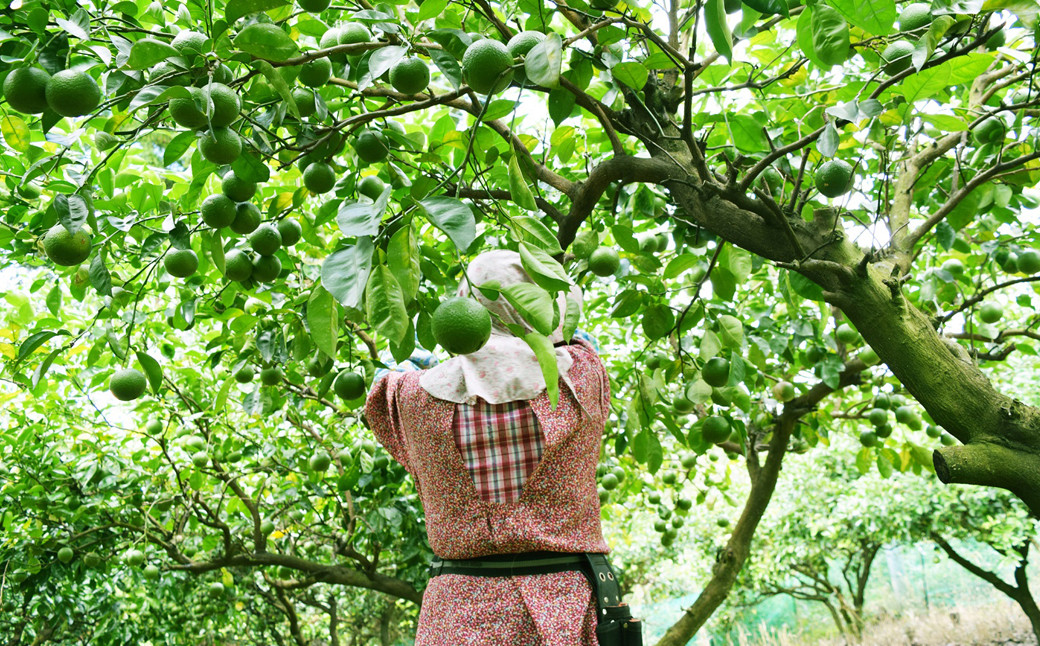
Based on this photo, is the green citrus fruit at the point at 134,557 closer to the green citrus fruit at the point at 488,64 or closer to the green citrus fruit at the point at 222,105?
the green citrus fruit at the point at 222,105

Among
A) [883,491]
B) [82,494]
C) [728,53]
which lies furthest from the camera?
[883,491]

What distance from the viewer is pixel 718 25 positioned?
0.84m

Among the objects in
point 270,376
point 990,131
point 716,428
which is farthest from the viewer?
point 270,376

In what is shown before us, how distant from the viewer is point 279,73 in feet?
3.18

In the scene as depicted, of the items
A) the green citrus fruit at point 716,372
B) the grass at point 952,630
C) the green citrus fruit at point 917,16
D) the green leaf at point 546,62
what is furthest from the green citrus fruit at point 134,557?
the grass at point 952,630

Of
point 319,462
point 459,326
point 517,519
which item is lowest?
point 517,519

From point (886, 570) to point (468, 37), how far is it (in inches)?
502

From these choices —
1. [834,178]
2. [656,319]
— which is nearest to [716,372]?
[656,319]

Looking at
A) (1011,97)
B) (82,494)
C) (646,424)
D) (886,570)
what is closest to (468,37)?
(646,424)

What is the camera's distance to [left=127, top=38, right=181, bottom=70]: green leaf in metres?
0.86

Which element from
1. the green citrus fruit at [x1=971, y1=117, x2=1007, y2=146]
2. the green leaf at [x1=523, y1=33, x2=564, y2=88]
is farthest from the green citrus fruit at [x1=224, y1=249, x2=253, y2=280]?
the green citrus fruit at [x1=971, y1=117, x2=1007, y2=146]

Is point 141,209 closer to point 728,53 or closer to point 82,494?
point 728,53

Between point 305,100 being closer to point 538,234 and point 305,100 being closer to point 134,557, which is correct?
point 538,234

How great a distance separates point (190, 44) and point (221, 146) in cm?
13
